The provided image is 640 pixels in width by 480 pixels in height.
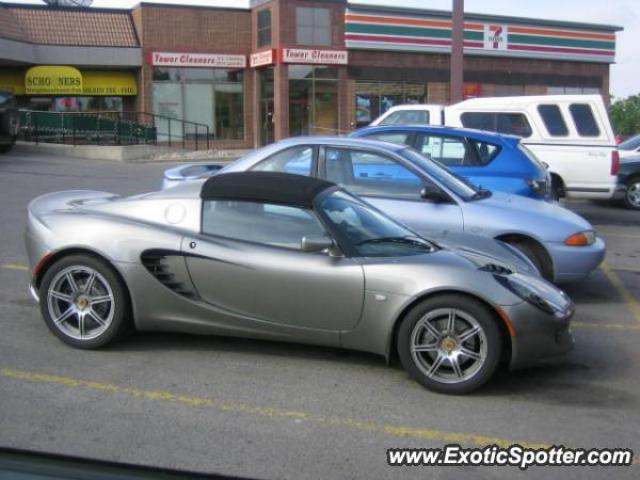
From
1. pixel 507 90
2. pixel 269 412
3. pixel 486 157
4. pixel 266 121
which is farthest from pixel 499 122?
pixel 507 90

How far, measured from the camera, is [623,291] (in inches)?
311

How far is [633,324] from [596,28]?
114ft

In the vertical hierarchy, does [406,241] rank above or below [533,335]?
above

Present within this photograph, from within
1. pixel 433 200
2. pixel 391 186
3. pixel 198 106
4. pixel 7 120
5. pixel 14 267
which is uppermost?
pixel 198 106

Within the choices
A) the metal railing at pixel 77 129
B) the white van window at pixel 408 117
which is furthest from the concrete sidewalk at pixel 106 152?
the white van window at pixel 408 117

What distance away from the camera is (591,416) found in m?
4.45

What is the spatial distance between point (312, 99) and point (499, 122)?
20629mm

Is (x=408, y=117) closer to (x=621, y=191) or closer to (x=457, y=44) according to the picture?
(x=621, y=191)

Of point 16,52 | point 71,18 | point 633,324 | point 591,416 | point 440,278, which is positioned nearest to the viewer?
point 591,416

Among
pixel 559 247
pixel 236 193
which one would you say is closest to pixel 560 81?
pixel 559 247

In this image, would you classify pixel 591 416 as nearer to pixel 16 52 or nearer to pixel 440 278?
pixel 440 278

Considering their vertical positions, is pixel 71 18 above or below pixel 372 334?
above

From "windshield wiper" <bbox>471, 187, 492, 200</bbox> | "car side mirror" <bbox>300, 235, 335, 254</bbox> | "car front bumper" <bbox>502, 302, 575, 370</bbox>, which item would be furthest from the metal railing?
"car front bumper" <bbox>502, 302, 575, 370</bbox>

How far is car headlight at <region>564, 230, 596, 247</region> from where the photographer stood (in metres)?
7.13
